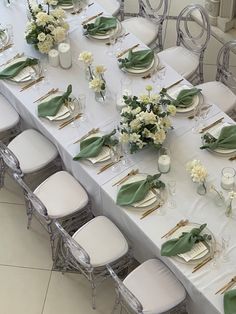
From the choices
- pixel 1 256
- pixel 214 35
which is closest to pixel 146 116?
pixel 1 256

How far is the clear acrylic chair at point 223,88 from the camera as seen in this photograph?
16.4 ft

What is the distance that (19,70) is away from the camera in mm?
4898

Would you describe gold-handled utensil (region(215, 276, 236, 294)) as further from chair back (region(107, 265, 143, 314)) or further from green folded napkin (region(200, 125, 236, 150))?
green folded napkin (region(200, 125, 236, 150))

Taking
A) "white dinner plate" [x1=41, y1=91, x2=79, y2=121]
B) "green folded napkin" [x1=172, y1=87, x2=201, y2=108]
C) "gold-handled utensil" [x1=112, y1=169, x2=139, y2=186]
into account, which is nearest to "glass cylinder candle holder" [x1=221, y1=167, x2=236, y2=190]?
"gold-handled utensil" [x1=112, y1=169, x2=139, y2=186]

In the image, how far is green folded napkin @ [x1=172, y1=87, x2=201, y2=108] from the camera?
14.9 ft

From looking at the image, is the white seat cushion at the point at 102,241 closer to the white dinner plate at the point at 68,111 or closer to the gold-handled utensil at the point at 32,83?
the white dinner plate at the point at 68,111

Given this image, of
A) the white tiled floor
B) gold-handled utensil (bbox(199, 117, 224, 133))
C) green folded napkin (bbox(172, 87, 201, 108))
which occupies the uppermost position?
green folded napkin (bbox(172, 87, 201, 108))

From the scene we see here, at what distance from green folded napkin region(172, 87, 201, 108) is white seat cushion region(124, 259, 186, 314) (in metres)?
1.20

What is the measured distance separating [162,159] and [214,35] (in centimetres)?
267

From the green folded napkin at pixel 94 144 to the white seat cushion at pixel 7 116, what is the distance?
974 millimetres

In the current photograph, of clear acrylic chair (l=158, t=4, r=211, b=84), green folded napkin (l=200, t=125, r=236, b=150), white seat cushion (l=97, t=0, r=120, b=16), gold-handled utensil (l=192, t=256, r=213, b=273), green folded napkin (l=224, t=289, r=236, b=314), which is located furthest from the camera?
white seat cushion (l=97, t=0, r=120, b=16)

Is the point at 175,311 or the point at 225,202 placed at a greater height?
the point at 225,202

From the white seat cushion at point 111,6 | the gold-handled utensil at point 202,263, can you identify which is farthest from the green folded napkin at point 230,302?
the white seat cushion at point 111,6

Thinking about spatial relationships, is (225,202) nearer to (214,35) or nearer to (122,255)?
(122,255)
